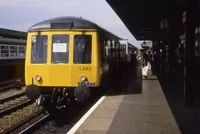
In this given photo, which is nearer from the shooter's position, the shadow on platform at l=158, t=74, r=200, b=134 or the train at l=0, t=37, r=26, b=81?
the shadow on platform at l=158, t=74, r=200, b=134

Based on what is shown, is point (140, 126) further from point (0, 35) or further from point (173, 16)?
point (0, 35)

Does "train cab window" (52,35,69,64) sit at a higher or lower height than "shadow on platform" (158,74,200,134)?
higher

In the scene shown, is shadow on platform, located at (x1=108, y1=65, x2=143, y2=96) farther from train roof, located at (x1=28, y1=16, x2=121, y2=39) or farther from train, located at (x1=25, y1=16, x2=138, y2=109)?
train roof, located at (x1=28, y1=16, x2=121, y2=39)

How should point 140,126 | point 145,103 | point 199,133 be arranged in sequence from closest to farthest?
point 199,133 < point 140,126 < point 145,103

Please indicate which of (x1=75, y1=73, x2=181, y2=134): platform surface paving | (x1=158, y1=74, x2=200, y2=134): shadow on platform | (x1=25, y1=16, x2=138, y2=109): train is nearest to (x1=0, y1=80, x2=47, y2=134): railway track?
(x1=25, y1=16, x2=138, y2=109): train

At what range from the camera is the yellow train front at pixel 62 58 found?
11.6 metres

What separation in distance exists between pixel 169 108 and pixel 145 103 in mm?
1185

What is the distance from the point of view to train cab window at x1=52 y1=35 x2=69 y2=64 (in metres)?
11.7

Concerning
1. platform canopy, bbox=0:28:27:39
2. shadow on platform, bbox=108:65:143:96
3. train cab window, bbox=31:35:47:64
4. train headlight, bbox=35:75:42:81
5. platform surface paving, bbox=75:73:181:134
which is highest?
platform canopy, bbox=0:28:27:39

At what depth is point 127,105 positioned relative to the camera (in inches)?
474

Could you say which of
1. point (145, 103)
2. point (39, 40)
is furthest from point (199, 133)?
point (39, 40)

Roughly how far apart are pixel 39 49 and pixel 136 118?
373 centimetres

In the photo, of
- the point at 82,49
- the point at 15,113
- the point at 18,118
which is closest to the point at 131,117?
the point at 82,49

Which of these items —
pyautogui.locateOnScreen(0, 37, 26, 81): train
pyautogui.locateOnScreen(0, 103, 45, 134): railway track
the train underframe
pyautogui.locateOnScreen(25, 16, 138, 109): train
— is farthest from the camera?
pyautogui.locateOnScreen(0, 37, 26, 81): train
